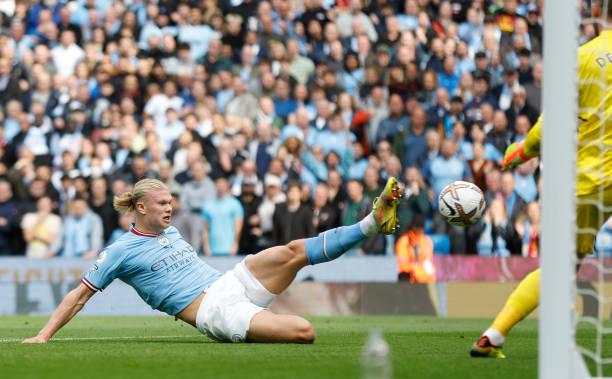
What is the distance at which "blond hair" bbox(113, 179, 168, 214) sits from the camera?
8.02m

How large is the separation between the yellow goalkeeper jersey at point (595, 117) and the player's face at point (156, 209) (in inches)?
116

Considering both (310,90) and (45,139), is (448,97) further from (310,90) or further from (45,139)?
(45,139)

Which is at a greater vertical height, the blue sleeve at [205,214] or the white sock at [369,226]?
the blue sleeve at [205,214]

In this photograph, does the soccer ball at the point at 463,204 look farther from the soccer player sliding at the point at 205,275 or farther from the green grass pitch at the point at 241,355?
the green grass pitch at the point at 241,355

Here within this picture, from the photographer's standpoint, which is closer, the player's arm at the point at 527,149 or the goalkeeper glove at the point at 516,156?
the player's arm at the point at 527,149

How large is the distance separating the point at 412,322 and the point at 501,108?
4798mm

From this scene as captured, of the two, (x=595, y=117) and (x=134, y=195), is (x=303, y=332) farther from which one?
(x=595, y=117)

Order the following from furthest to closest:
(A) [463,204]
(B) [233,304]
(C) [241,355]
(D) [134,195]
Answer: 1. (D) [134,195]
2. (B) [233,304]
3. (A) [463,204]
4. (C) [241,355]

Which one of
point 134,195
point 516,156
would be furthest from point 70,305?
point 516,156

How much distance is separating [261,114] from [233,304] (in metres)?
8.47

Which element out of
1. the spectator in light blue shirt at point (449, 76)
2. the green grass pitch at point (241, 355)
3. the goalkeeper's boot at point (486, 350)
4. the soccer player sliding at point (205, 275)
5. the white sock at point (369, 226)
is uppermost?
the spectator in light blue shirt at point (449, 76)

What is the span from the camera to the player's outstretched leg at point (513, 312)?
6.26 metres

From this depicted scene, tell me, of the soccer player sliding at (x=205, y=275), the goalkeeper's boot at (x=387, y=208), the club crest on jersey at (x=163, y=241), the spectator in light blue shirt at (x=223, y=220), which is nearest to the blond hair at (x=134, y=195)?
the soccer player sliding at (x=205, y=275)

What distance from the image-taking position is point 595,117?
653 centimetres
